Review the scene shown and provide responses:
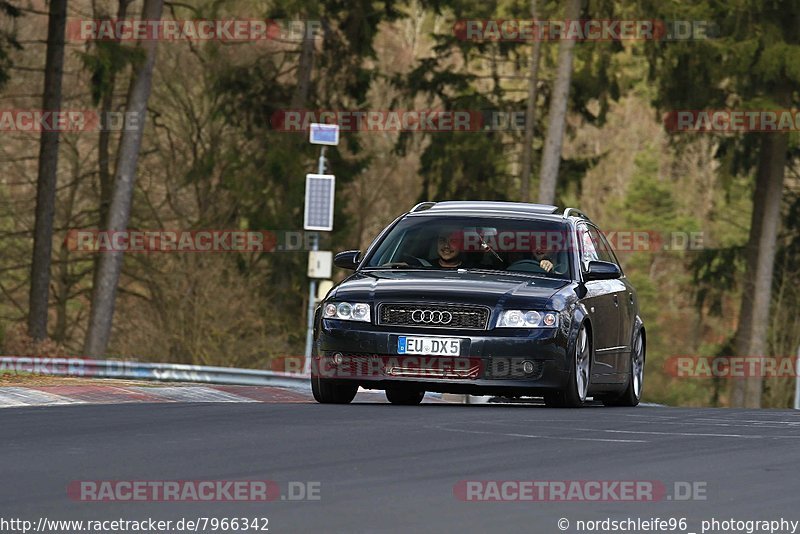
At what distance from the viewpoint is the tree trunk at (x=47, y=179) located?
38188mm

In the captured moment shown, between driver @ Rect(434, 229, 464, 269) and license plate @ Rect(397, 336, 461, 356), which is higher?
driver @ Rect(434, 229, 464, 269)

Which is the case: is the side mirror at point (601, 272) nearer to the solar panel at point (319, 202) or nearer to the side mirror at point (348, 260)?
the side mirror at point (348, 260)

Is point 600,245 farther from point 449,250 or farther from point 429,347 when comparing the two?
point 429,347

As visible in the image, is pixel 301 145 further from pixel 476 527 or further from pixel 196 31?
pixel 476 527

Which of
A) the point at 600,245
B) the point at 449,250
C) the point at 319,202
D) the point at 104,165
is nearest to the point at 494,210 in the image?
the point at 449,250

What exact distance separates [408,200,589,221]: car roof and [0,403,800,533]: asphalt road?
2.24 meters

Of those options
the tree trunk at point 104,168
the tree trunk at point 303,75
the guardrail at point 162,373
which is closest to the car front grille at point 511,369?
the guardrail at point 162,373

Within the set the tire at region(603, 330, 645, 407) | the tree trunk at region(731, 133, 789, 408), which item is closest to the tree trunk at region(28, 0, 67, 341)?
the tree trunk at region(731, 133, 789, 408)

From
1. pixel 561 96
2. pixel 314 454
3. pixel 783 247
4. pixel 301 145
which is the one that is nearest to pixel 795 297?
pixel 783 247

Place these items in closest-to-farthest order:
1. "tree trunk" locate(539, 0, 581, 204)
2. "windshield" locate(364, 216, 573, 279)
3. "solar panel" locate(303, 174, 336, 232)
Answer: "windshield" locate(364, 216, 573, 279), "solar panel" locate(303, 174, 336, 232), "tree trunk" locate(539, 0, 581, 204)

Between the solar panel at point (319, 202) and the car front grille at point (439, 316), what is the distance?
1222cm

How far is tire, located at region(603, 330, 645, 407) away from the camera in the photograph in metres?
17.7

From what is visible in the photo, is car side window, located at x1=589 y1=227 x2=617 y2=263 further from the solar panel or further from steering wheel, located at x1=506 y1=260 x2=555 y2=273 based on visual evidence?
the solar panel

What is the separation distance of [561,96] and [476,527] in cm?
2983
